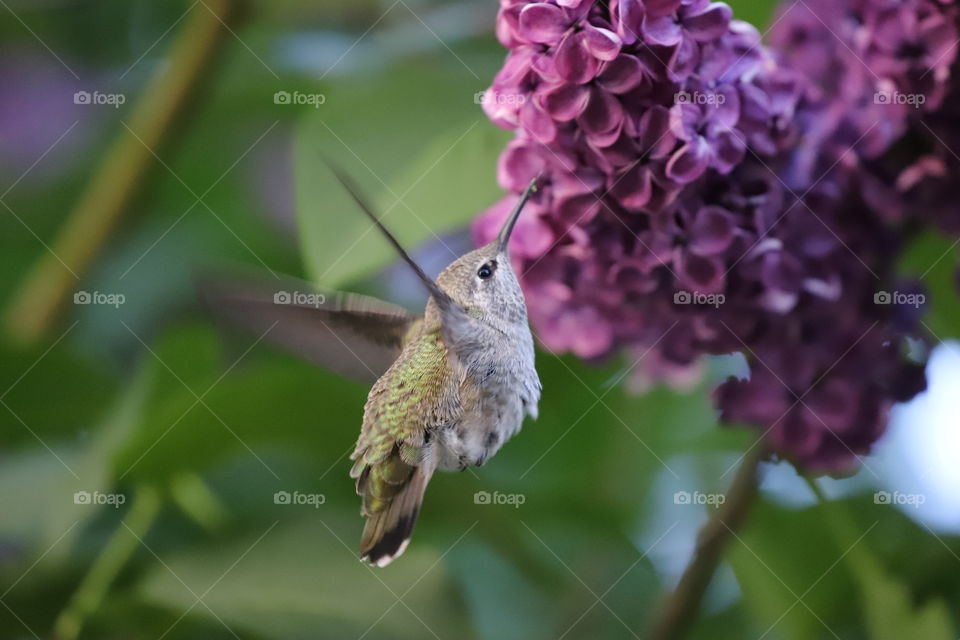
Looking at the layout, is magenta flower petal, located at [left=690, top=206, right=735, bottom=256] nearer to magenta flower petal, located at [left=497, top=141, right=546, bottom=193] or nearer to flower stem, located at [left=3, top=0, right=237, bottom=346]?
magenta flower petal, located at [left=497, top=141, right=546, bottom=193]

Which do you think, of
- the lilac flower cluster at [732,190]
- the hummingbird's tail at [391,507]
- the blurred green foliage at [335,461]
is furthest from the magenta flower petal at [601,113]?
the hummingbird's tail at [391,507]

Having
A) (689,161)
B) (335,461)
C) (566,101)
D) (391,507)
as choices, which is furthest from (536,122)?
(335,461)

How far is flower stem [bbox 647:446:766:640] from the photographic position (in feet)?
3.66

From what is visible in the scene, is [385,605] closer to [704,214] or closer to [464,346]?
[464,346]

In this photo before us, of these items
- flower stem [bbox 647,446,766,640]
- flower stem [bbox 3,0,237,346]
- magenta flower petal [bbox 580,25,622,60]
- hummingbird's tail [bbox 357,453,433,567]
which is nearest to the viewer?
magenta flower petal [bbox 580,25,622,60]

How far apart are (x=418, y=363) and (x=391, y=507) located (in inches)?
5.1

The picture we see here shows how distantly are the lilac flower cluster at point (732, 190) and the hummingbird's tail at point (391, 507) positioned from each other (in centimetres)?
21

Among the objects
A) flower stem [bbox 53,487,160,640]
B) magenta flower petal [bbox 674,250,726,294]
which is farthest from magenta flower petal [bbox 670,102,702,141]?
flower stem [bbox 53,487,160,640]

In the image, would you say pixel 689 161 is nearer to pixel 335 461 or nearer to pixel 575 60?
pixel 575 60

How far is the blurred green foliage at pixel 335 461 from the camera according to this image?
3.68ft

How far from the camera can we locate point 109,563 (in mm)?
1154

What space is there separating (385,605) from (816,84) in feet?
2.30

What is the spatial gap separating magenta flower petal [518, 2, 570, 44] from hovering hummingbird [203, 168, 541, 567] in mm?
121

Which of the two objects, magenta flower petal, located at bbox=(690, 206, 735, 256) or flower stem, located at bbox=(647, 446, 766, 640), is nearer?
magenta flower petal, located at bbox=(690, 206, 735, 256)
